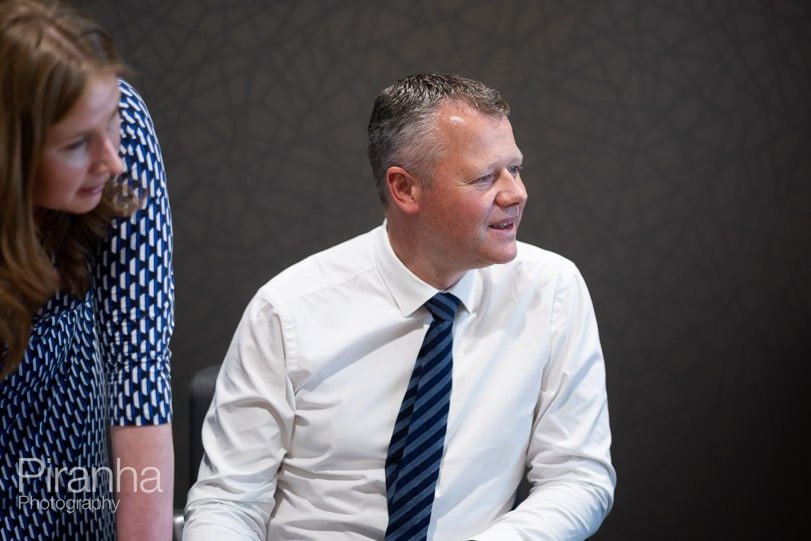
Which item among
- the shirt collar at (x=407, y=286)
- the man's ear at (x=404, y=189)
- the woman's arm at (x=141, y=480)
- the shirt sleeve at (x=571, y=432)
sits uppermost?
the man's ear at (x=404, y=189)

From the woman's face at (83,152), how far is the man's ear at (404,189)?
934mm

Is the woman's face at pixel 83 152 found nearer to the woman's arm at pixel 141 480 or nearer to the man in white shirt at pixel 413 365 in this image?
the woman's arm at pixel 141 480

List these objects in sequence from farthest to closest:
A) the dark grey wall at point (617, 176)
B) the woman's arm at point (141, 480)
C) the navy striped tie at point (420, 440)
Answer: the dark grey wall at point (617, 176) < the navy striped tie at point (420, 440) < the woman's arm at point (141, 480)

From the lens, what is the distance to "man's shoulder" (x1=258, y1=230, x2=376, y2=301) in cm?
191

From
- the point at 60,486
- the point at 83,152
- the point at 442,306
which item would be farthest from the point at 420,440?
the point at 83,152

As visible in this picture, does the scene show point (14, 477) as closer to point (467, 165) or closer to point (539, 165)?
point (467, 165)

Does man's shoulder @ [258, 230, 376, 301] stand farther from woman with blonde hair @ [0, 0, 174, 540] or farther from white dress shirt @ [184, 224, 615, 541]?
woman with blonde hair @ [0, 0, 174, 540]

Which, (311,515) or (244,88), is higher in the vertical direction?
(244,88)

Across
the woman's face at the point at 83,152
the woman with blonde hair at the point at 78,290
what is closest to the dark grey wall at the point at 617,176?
the woman with blonde hair at the point at 78,290

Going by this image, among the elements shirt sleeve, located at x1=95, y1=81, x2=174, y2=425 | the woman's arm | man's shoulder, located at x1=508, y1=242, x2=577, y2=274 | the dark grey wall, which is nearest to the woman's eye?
shirt sleeve, located at x1=95, y1=81, x2=174, y2=425

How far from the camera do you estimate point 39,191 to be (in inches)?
39.9

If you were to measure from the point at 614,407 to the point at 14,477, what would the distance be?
221cm

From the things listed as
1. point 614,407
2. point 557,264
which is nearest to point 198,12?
point 557,264

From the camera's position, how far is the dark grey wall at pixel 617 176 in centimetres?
283
